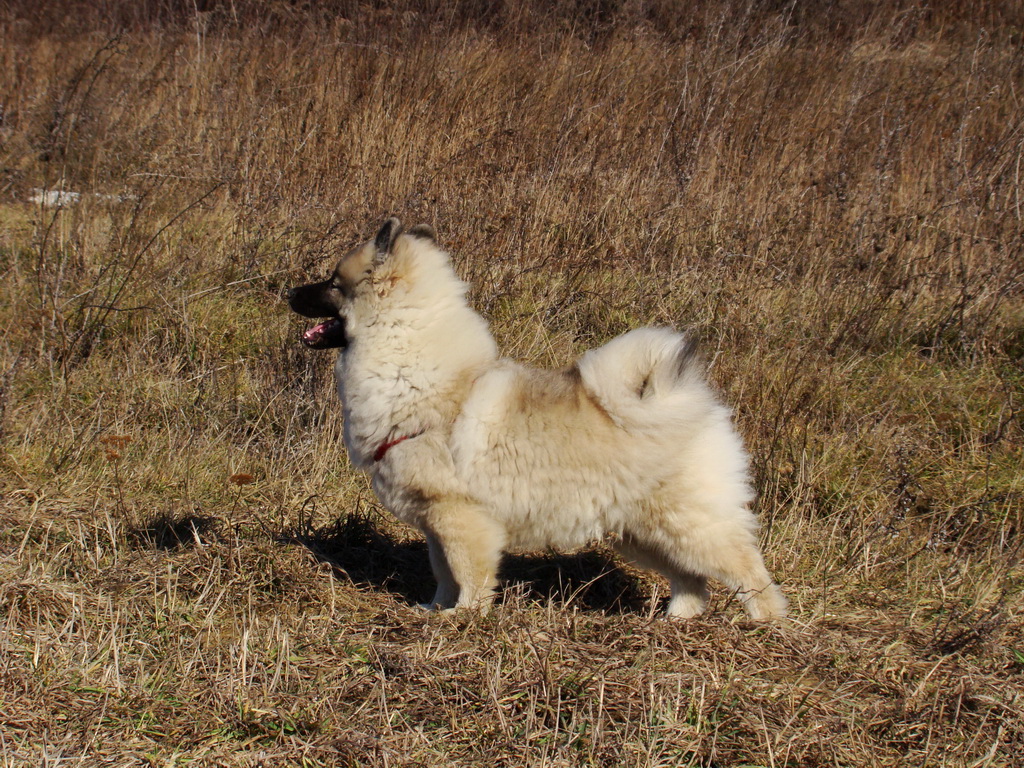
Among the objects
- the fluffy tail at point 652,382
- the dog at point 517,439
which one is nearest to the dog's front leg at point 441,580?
the dog at point 517,439

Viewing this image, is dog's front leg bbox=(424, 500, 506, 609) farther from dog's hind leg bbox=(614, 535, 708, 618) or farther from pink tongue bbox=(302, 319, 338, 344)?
pink tongue bbox=(302, 319, 338, 344)

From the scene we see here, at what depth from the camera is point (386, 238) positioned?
10.5ft

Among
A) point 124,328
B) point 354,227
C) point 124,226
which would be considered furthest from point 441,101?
point 124,328

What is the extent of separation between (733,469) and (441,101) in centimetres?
490

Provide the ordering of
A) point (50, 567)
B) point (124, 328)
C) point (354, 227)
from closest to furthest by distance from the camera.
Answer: point (50, 567), point (124, 328), point (354, 227)

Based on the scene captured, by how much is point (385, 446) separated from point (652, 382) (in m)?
1.01

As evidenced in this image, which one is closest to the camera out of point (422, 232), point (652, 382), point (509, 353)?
point (652, 382)

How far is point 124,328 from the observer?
16.7 feet

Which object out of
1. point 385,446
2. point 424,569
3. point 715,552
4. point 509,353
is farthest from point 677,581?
point 509,353

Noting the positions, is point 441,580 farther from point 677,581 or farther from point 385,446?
point 677,581

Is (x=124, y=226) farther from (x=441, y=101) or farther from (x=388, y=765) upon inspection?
(x=388, y=765)

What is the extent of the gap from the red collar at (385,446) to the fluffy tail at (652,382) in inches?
29.0

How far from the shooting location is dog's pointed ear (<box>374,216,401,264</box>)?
3172 millimetres

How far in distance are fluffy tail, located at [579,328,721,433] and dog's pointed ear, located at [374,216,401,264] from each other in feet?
2.87
